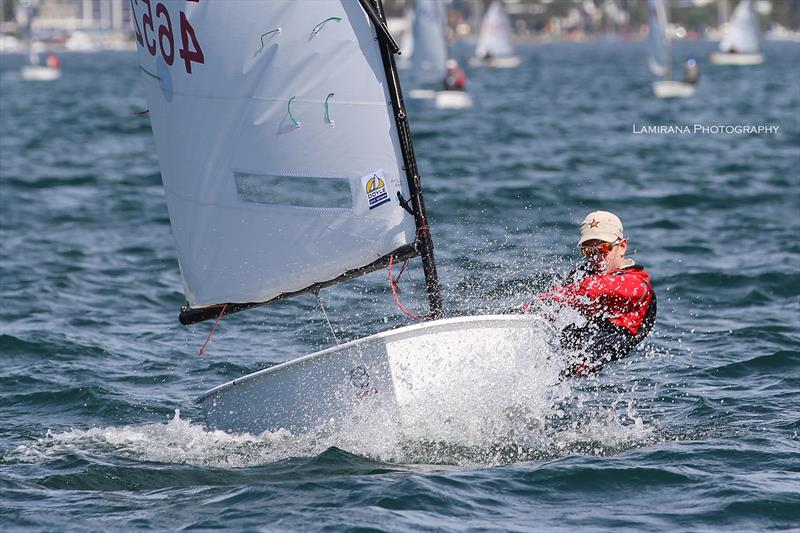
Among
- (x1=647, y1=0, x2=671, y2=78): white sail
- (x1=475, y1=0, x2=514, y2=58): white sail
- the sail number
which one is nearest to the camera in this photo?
the sail number

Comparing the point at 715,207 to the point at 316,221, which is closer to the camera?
the point at 316,221

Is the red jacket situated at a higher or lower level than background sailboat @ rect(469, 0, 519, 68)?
higher

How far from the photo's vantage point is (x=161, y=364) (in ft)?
31.2

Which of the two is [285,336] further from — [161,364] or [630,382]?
[630,382]

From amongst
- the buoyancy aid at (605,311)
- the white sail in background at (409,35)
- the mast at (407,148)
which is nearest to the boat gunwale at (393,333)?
the buoyancy aid at (605,311)

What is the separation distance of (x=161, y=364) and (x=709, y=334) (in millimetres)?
4313

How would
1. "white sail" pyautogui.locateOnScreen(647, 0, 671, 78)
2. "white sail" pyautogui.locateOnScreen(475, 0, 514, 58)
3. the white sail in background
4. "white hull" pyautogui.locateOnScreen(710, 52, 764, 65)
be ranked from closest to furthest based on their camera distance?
the white sail in background < "white sail" pyautogui.locateOnScreen(647, 0, 671, 78) < "white sail" pyautogui.locateOnScreen(475, 0, 514, 58) < "white hull" pyautogui.locateOnScreen(710, 52, 764, 65)

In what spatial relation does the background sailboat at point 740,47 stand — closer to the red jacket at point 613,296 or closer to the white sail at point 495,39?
the white sail at point 495,39

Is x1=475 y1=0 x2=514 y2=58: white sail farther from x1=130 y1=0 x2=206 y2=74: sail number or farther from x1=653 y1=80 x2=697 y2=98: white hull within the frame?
x1=130 y1=0 x2=206 y2=74: sail number

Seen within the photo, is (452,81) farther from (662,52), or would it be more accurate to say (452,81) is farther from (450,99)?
(662,52)

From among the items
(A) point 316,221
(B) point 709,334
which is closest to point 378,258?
(A) point 316,221

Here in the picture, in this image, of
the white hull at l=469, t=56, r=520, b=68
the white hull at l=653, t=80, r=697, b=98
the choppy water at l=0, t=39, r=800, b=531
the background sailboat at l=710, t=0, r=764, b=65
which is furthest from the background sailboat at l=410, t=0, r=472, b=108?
the background sailboat at l=710, t=0, r=764, b=65

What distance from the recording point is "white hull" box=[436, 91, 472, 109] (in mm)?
38938

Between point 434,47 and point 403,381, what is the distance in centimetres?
3241
